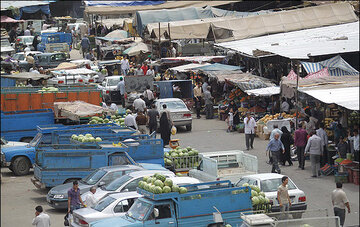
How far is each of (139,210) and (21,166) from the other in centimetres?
856

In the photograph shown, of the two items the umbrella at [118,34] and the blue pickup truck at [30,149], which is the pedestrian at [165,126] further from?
the umbrella at [118,34]

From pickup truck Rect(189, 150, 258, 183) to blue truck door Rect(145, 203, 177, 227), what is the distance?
4169 millimetres

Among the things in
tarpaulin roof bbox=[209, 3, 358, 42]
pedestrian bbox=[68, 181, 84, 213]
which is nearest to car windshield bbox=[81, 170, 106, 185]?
pedestrian bbox=[68, 181, 84, 213]

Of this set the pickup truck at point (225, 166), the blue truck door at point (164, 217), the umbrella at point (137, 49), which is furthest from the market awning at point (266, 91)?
the umbrella at point (137, 49)

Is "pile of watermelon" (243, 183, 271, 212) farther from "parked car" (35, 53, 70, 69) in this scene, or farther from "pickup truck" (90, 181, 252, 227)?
"parked car" (35, 53, 70, 69)

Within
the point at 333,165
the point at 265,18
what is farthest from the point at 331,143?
the point at 265,18

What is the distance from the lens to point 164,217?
11.0 meters

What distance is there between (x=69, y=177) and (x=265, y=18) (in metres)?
23.0

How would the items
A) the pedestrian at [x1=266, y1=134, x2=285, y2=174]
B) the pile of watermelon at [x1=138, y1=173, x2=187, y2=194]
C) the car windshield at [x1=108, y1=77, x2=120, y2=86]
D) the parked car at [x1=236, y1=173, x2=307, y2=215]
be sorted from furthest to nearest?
the car windshield at [x1=108, y1=77, x2=120, y2=86] < the pedestrian at [x1=266, y1=134, x2=285, y2=174] < the parked car at [x1=236, y1=173, x2=307, y2=215] < the pile of watermelon at [x1=138, y1=173, x2=187, y2=194]

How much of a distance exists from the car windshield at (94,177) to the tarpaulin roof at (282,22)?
21325 mm

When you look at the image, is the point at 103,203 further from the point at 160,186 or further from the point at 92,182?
the point at 92,182

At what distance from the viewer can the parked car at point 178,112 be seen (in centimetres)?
2491

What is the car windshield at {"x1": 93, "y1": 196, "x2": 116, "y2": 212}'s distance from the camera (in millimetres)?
12504

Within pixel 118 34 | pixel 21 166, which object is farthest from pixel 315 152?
pixel 118 34
